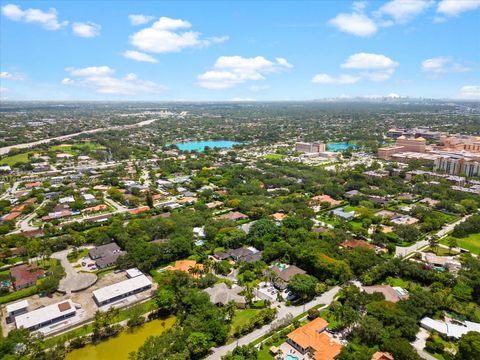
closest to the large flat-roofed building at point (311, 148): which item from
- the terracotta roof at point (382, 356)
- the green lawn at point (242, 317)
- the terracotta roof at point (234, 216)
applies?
the terracotta roof at point (234, 216)

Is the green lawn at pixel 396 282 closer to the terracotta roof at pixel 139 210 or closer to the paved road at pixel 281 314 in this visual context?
the paved road at pixel 281 314

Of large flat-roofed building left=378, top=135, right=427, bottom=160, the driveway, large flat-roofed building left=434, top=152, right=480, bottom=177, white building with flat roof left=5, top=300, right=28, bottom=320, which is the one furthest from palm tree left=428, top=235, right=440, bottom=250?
large flat-roofed building left=378, top=135, right=427, bottom=160

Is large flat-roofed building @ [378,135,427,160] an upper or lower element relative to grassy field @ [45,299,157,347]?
upper

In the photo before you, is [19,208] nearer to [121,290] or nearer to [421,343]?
[121,290]

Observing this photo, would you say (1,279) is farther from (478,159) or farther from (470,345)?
(478,159)

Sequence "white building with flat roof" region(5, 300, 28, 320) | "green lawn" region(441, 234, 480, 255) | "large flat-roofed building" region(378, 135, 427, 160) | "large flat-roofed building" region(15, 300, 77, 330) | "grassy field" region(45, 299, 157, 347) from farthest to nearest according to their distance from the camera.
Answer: "large flat-roofed building" region(378, 135, 427, 160) < "green lawn" region(441, 234, 480, 255) < "white building with flat roof" region(5, 300, 28, 320) < "large flat-roofed building" region(15, 300, 77, 330) < "grassy field" region(45, 299, 157, 347)

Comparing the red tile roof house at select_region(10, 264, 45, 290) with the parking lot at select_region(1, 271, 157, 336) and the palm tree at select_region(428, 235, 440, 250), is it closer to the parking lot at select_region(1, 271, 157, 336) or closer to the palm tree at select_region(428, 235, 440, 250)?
the parking lot at select_region(1, 271, 157, 336)

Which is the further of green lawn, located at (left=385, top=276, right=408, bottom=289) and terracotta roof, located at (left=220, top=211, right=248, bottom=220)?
terracotta roof, located at (left=220, top=211, right=248, bottom=220)
